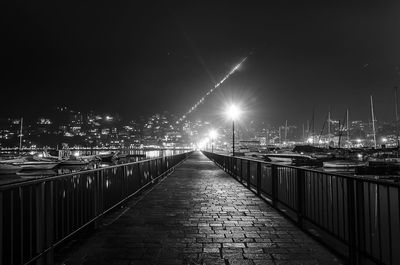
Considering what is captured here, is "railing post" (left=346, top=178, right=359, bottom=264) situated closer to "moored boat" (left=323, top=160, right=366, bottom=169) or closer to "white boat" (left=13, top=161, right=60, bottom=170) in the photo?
"moored boat" (left=323, top=160, right=366, bottom=169)

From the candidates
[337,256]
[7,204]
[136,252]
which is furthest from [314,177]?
[7,204]

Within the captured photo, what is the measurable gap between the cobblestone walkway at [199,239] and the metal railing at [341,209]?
348 millimetres

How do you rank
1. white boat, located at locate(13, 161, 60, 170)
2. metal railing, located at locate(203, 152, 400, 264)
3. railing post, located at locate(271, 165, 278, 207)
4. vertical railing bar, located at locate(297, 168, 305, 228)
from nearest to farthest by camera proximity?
metal railing, located at locate(203, 152, 400, 264)
vertical railing bar, located at locate(297, 168, 305, 228)
railing post, located at locate(271, 165, 278, 207)
white boat, located at locate(13, 161, 60, 170)

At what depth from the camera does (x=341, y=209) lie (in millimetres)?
8383

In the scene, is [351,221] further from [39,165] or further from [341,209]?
[39,165]

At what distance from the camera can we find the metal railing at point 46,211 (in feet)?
13.0

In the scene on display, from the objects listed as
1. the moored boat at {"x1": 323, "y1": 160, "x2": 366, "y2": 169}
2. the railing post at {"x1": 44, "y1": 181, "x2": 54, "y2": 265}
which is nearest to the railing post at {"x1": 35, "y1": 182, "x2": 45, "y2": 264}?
the railing post at {"x1": 44, "y1": 181, "x2": 54, "y2": 265}

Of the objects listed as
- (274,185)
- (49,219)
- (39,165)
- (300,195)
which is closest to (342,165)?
(274,185)

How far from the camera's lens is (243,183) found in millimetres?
16188

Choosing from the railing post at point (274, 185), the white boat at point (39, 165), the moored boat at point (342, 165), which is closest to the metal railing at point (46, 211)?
the railing post at point (274, 185)

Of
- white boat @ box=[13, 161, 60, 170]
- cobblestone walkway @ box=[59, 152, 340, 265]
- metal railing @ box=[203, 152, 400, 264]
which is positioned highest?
metal railing @ box=[203, 152, 400, 264]

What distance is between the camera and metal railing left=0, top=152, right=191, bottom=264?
396 centimetres

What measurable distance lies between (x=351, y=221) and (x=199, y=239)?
105 inches

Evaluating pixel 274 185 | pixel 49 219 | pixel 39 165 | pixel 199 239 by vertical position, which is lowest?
pixel 39 165
